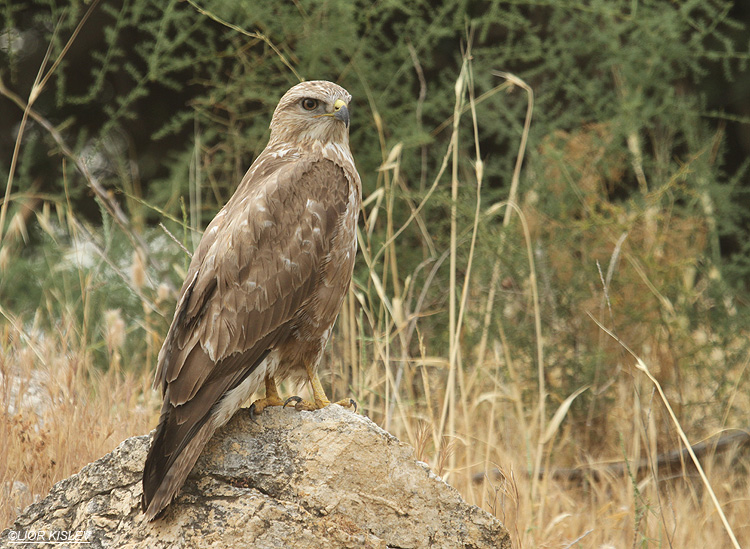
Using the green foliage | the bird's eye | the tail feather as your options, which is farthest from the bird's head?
the tail feather

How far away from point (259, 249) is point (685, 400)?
2963 millimetres

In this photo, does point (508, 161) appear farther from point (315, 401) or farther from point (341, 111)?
point (315, 401)

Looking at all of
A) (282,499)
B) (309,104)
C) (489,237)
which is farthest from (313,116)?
(489,237)

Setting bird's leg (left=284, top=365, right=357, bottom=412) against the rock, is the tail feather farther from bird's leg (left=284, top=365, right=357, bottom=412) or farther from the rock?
bird's leg (left=284, top=365, right=357, bottom=412)

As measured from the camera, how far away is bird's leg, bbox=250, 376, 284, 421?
2629 mm

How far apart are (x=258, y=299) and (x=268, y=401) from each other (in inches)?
13.5

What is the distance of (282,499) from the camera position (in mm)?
2398

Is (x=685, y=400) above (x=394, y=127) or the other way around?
the other way around

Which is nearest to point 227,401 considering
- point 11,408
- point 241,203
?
point 241,203

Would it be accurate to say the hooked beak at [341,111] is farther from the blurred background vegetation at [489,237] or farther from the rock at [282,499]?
the rock at [282,499]

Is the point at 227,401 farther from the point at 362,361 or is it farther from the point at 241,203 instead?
the point at 362,361

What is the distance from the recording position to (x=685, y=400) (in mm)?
4672

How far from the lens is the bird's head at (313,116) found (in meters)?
3.09

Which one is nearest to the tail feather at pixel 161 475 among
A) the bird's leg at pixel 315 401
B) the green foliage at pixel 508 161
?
the bird's leg at pixel 315 401
